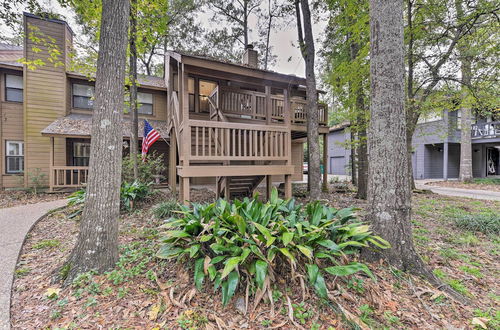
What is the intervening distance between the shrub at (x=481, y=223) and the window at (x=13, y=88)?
16.1 meters

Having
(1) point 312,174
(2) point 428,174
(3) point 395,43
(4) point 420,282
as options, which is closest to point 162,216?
(1) point 312,174

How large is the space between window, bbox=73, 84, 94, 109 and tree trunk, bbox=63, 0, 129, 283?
31.7 ft

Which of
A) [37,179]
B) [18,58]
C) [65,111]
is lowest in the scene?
[37,179]

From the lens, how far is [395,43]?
121 inches

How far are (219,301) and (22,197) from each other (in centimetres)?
1040

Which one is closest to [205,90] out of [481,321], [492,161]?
[481,321]

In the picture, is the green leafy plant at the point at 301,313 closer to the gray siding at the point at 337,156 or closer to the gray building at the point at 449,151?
the gray building at the point at 449,151

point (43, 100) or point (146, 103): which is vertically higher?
point (146, 103)

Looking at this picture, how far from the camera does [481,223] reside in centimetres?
488

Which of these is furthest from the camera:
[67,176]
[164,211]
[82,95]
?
[82,95]

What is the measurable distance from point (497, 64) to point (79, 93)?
622 inches

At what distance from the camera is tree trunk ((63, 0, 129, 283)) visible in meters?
2.85

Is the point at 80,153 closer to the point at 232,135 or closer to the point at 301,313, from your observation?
the point at 232,135


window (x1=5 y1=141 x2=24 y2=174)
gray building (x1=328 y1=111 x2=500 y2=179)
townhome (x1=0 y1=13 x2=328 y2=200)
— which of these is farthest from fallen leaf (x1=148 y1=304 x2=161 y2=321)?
gray building (x1=328 y1=111 x2=500 y2=179)
